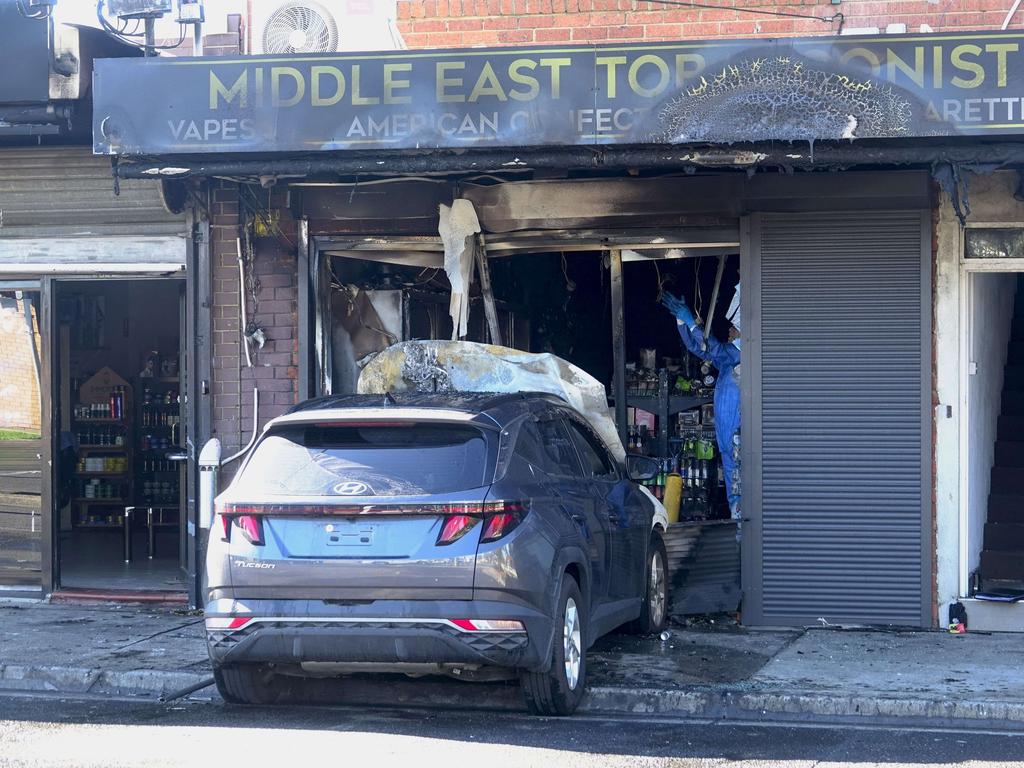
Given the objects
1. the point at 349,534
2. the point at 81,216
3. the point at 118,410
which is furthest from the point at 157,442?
the point at 349,534

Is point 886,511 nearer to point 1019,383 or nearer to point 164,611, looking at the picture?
point 1019,383

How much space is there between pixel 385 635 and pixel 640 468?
9.54ft

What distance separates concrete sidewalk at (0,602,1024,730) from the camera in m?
7.39

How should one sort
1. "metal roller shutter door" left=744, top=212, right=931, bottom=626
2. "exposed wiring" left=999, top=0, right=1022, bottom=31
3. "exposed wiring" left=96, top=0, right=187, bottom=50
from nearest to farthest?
"exposed wiring" left=999, top=0, right=1022, bottom=31 < "metal roller shutter door" left=744, top=212, right=931, bottom=626 < "exposed wiring" left=96, top=0, right=187, bottom=50

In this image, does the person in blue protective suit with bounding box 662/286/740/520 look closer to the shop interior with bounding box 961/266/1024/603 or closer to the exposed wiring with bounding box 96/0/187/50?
the shop interior with bounding box 961/266/1024/603

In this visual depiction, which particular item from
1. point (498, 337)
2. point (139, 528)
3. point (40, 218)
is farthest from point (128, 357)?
point (498, 337)

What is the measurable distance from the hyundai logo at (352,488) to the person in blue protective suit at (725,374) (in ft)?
14.8

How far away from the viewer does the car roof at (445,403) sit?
721 cm

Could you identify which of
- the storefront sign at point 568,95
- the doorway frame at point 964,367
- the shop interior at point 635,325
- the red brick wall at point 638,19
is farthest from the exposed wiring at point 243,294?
the doorway frame at point 964,367

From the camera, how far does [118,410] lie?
15.2m

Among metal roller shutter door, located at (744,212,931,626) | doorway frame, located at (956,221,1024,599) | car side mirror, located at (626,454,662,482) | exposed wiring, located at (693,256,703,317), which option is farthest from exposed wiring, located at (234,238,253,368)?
doorway frame, located at (956,221,1024,599)

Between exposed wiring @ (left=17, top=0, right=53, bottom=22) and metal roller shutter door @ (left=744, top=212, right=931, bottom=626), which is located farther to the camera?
exposed wiring @ (left=17, top=0, right=53, bottom=22)

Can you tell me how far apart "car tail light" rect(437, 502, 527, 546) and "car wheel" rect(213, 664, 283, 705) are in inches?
56.1

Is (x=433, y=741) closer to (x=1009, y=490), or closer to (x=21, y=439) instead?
(x=21, y=439)
